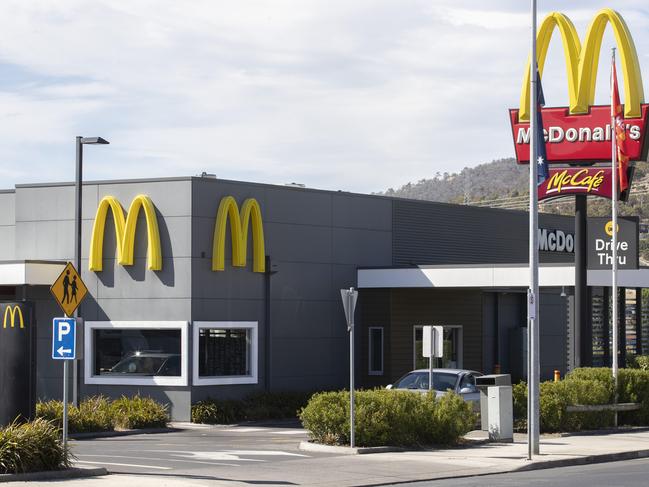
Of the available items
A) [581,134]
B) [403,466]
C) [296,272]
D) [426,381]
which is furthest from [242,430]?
[581,134]

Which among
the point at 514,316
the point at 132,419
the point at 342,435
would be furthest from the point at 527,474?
the point at 514,316

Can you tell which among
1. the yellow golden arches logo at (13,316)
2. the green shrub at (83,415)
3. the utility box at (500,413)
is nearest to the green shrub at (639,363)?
the utility box at (500,413)

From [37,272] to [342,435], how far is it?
1224cm

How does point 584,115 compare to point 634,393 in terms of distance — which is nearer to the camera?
point 634,393

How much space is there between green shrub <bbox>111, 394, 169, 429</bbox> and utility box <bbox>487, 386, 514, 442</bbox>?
904 cm

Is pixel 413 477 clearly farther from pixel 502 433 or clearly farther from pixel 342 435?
pixel 502 433

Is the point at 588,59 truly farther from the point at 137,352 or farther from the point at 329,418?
the point at 137,352

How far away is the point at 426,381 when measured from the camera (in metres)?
28.5

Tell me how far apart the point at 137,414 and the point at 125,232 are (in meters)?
5.16

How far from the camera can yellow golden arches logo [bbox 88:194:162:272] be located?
3203 cm

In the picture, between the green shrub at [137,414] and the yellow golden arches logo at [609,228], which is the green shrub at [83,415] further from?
the yellow golden arches logo at [609,228]

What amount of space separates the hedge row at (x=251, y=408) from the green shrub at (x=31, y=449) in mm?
12651

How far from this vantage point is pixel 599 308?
152ft

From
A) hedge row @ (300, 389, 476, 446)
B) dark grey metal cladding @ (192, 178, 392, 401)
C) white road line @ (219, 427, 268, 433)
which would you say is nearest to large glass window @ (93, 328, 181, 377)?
dark grey metal cladding @ (192, 178, 392, 401)
